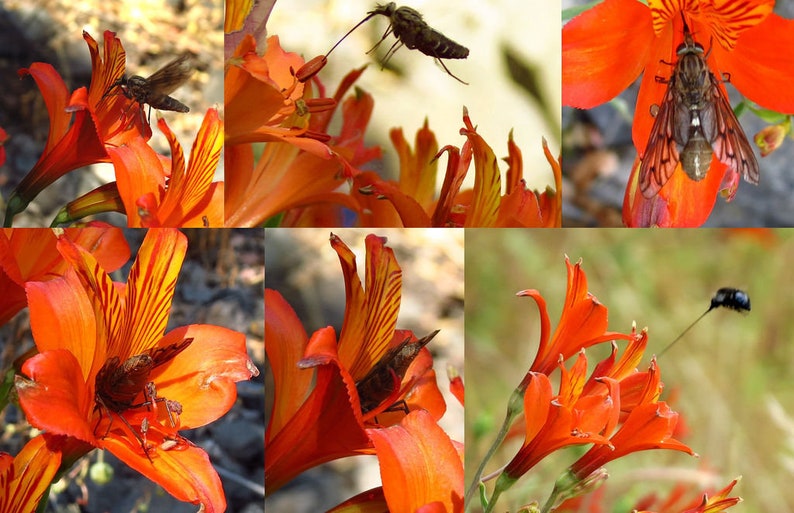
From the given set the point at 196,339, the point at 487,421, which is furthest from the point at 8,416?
the point at 487,421

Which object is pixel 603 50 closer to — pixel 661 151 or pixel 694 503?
pixel 661 151

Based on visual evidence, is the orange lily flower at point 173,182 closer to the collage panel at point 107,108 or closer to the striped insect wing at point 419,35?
the collage panel at point 107,108

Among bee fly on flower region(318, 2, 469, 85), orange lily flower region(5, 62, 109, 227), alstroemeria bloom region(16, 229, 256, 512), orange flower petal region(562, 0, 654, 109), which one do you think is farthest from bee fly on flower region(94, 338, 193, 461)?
orange flower petal region(562, 0, 654, 109)

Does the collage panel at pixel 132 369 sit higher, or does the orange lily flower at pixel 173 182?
the orange lily flower at pixel 173 182

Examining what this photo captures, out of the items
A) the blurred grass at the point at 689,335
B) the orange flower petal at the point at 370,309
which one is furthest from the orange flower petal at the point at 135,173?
the blurred grass at the point at 689,335

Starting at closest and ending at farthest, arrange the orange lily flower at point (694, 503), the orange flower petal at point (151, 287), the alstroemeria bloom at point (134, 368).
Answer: the alstroemeria bloom at point (134, 368), the orange flower petal at point (151, 287), the orange lily flower at point (694, 503)

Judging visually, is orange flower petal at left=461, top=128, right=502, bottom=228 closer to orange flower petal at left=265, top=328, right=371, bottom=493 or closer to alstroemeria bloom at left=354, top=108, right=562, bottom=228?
alstroemeria bloom at left=354, top=108, right=562, bottom=228

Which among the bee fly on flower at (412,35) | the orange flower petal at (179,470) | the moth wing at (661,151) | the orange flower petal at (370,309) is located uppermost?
the bee fly on flower at (412,35)
